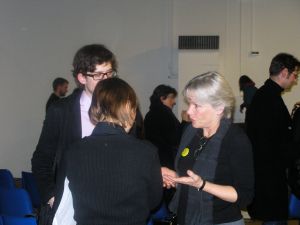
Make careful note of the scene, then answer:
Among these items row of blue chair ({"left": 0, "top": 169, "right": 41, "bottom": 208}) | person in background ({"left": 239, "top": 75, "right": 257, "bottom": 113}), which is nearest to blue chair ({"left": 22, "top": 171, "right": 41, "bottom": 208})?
Result: row of blue chair ({"left": 0, "top": 169, "right": 41, "bottom": 208})

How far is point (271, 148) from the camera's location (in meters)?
3.47

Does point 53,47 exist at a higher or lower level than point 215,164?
higher

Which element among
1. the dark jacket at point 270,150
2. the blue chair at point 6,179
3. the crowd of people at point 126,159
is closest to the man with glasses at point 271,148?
the dark jacket at point 270,150

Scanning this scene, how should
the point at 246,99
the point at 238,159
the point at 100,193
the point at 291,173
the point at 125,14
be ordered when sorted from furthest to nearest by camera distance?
the point at 125,14 → the point at 246,99 → the point at 291,173 → the point at 238,159 → the point at 100,193

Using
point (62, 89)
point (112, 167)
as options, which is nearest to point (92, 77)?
point (112, 167)

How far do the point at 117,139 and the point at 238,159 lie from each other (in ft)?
1.98

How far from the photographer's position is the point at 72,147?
198 centimetres

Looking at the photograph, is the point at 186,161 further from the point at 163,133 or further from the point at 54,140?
the point at 163,133

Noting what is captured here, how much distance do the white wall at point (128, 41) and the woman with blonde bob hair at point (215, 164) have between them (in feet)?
21.1

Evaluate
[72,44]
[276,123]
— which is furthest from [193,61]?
[276,123]

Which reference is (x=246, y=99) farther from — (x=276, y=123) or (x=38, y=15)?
(x=276, y=123)

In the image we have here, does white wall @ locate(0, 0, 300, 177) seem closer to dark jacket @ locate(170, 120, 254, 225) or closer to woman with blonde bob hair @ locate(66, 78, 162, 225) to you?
dark jacket @ locate(170, 120, 254, 225)

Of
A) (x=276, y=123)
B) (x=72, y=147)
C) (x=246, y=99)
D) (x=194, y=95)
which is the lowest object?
(x=246, y=99)

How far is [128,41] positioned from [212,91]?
691 cm
